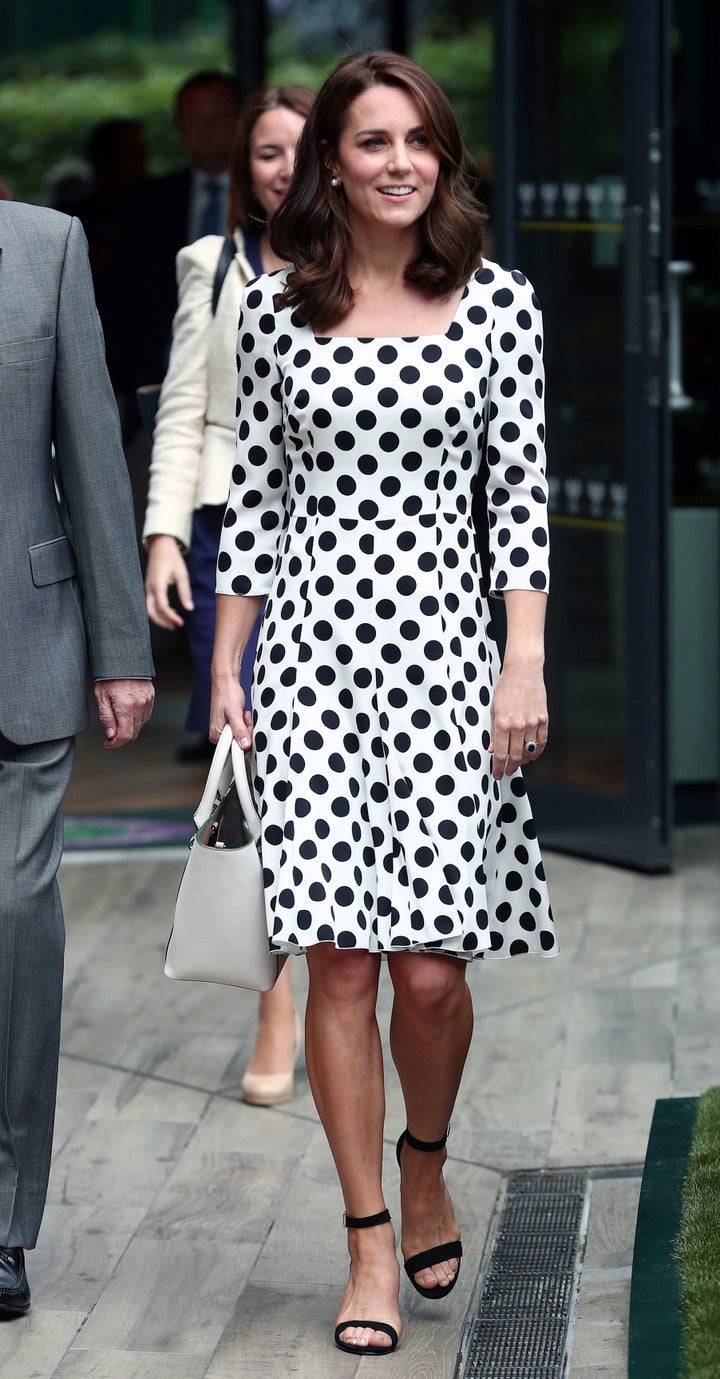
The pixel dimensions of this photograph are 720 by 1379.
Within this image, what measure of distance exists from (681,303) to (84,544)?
12.0 ft

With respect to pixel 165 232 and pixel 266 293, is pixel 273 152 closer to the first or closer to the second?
pixel 266 293

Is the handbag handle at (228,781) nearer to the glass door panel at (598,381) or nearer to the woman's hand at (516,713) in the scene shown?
the woman's hand at (516,713)

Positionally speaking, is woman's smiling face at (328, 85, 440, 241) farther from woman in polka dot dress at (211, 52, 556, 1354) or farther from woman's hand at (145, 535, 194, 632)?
woman's hand at (145, 535, 194, 632)

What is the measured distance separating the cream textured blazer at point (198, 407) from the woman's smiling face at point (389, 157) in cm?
102

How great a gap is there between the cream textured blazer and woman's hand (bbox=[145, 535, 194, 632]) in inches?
1.0

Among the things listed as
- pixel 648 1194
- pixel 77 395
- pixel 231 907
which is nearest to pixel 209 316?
pixel 77 395

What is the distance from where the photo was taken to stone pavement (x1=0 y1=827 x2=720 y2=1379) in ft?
10.2

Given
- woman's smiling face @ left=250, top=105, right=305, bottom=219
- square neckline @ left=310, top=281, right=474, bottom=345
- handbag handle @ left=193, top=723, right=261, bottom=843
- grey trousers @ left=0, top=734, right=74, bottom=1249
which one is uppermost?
woman's smiling face @ left=250, top=105, right=305, bottom=219

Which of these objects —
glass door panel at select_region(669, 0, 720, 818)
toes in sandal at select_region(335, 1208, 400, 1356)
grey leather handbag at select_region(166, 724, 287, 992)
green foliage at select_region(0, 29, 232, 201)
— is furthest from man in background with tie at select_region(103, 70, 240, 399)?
green foliage at select_region(0, 29, 232, 201)

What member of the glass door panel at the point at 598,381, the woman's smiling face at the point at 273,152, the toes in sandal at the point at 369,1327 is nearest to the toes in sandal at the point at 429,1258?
the toes in sandal at the point at 369,1327

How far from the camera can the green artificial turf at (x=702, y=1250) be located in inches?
111

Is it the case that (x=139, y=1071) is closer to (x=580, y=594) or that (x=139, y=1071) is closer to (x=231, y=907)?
(x=231, y=907)

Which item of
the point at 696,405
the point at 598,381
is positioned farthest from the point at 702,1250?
the point at 696,405

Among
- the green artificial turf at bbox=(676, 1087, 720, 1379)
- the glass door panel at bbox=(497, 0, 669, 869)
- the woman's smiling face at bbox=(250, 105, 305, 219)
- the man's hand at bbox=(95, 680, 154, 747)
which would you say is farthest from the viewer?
the glass door panel at bbox=(497, 0, 669, 869)
